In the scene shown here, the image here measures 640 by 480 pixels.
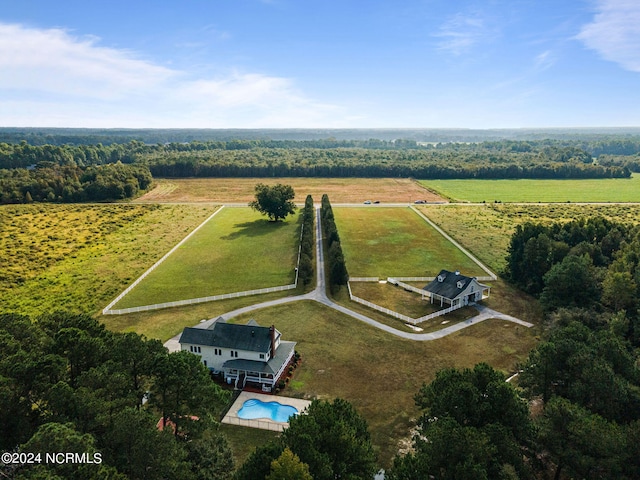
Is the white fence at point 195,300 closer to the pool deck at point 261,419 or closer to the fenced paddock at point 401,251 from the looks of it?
the fenced paddock at point 401,251

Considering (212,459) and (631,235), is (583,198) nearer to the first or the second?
(631,235)

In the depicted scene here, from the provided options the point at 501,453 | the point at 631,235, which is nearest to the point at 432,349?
the point at 501,453

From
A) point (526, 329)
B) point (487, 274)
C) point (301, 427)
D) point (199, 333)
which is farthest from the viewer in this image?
point (487, 274)

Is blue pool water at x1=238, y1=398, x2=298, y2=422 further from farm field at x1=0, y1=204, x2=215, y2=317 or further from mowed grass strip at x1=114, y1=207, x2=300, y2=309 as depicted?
farm field at x1=0, y1=204, x2=215, y2=317

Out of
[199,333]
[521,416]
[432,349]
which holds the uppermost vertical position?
[521,416]

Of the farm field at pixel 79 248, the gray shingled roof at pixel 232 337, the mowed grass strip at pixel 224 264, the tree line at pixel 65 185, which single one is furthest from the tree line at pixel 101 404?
the tree line at pixel 65 185
